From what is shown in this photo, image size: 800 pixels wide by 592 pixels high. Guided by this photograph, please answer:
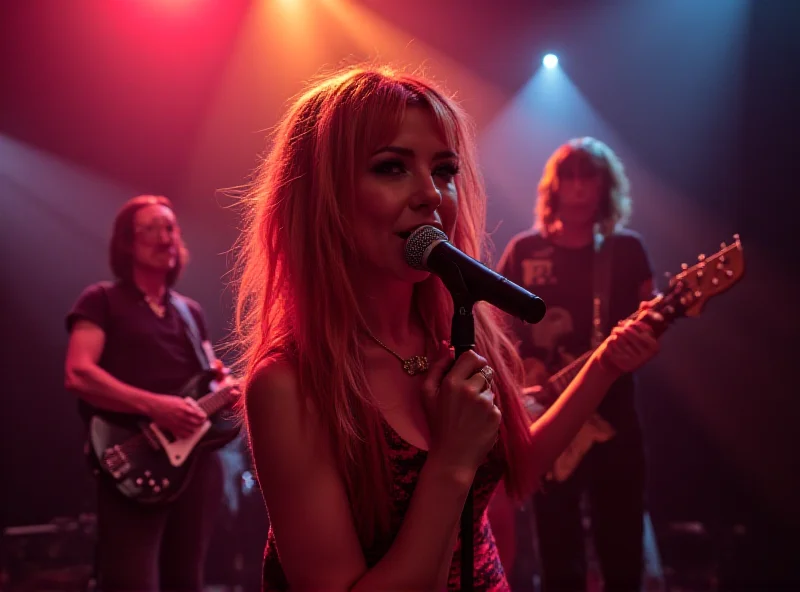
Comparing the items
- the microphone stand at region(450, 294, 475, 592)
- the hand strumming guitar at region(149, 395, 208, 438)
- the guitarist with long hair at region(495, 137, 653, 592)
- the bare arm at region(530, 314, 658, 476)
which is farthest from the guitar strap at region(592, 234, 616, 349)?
the microphone stand at region(450, 294, 475, 592)

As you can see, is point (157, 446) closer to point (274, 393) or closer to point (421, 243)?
point (274, 393)

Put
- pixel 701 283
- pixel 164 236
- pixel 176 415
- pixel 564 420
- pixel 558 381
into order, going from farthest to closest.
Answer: pixel 164 236 < pixel 176 415 < pixel 558 381 < pixel 701 283 < pixel 564 420

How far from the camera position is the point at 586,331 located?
10.7 ft

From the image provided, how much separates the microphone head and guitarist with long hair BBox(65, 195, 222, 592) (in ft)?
7.59

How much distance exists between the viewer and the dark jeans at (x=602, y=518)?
119 inches

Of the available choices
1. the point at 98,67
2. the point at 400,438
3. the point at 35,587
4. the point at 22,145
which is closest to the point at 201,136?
the point at 98,67

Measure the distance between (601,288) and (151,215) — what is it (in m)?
2.14

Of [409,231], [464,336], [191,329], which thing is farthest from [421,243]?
[191,329]

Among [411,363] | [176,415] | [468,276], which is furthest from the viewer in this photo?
[176,415]

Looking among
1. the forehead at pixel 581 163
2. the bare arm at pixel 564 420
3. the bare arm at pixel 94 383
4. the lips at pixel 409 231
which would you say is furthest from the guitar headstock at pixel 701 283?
the bare arm at pixel 94 383

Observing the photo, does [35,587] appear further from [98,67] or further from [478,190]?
[478,190]

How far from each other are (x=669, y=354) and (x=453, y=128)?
4.23 metres

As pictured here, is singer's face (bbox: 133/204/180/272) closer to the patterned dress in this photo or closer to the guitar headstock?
the guitar headstock

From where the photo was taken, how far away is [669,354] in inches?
201
